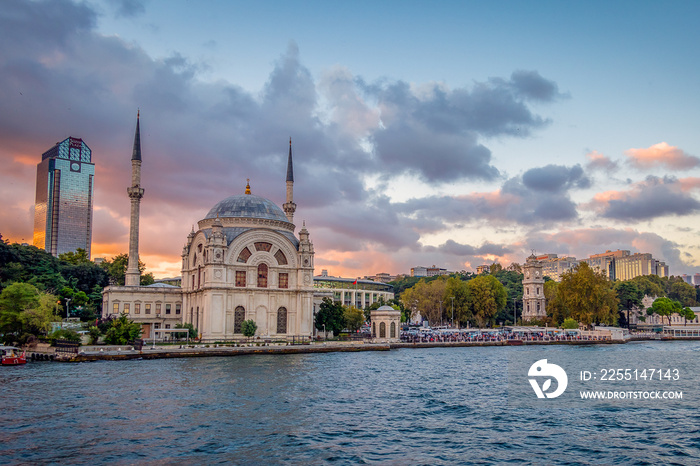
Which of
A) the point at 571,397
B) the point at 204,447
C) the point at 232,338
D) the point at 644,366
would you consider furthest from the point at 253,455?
the point at 232,338

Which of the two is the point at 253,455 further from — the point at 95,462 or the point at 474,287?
the point at 474,287

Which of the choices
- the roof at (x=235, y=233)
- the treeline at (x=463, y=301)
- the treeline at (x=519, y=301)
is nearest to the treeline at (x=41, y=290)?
the roof at (x=235, y=233)

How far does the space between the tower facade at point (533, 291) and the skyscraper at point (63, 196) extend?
465 ft

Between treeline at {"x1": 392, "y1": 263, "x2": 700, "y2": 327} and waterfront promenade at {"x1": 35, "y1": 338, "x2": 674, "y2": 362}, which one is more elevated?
treeline at {"x1": 392, "y1": 263, "x2": 700, "y2": 327}

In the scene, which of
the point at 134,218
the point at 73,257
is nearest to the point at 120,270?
the point at 73,257

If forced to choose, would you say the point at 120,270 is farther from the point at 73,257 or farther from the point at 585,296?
the point at 585,296

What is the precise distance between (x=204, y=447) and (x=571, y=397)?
18.5m

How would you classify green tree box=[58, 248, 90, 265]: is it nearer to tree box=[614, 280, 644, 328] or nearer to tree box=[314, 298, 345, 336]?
tree box=[314, 298, 345, 336]

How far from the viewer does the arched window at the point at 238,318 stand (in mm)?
62019

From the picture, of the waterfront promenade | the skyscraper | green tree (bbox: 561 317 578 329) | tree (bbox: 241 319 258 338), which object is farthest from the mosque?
the skyscraper

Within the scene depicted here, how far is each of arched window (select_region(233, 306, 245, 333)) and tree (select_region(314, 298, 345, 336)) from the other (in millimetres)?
10284

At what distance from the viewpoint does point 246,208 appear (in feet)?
220

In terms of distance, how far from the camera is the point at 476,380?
3662 cm

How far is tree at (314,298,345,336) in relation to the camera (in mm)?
69312
